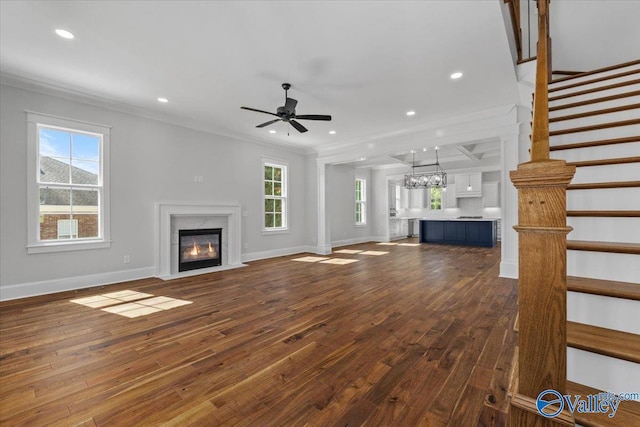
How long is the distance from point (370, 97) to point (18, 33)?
4060mm

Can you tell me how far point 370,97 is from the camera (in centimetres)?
421

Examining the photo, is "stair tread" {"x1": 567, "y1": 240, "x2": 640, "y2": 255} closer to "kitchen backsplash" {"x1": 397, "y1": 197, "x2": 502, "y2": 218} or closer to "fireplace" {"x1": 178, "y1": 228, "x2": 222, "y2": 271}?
"fireplace" {"x1": 178, "y1": 228, "x2": 222, "y2": 271}

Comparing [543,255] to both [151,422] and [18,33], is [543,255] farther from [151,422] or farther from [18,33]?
[18,33]

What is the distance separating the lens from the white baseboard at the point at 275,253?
20.7ft

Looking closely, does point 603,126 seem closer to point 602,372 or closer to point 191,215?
point 602,372

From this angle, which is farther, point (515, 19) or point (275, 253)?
point (275, 253)

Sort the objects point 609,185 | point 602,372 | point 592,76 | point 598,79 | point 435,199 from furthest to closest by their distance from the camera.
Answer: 1. point 435,199
2. point 592,76
3. point 598,79
4. point 609,185
5. point 602,372

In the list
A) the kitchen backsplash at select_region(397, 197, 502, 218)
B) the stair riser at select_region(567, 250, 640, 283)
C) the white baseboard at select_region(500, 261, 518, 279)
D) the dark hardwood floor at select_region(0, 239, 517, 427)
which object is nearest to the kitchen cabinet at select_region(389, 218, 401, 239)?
the kitchen backsplash at select_region(397, 197, 502, 218)

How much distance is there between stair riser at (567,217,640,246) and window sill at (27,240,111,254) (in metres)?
5.58

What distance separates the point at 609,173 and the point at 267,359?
8.90 ft

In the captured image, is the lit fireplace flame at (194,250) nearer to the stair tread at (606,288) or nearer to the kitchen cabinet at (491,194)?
the stair tread at (606,288)

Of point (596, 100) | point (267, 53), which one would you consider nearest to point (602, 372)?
point (596, 100)

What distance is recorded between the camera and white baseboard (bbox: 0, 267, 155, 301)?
3572 mm

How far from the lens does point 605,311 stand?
123cm
